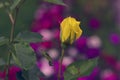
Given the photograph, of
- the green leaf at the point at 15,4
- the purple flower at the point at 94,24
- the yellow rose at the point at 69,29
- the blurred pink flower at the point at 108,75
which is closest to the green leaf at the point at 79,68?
the yellow rose at the point at 69,29

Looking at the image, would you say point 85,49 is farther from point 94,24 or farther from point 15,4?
point 15,4

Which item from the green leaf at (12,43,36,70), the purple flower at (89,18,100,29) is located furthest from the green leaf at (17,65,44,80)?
the purple flower at (89,18,100,29)

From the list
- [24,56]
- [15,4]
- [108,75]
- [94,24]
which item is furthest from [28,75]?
[94,24]

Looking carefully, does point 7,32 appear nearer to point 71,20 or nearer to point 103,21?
point 103,21

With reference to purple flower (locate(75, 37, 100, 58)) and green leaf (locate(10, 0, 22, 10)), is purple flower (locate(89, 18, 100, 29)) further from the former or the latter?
green leaf (locate(10, 0, 22, 10))

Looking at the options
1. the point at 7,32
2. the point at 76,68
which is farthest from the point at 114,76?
the point at 76,68

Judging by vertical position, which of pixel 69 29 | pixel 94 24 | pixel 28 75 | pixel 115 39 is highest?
pixel 69 29
